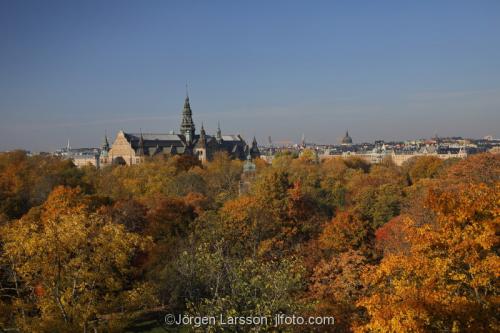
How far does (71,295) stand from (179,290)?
678cm

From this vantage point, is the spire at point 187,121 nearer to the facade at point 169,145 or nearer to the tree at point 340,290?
the facade at point 169,145

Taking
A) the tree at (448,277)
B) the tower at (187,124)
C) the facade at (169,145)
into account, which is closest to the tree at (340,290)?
the tree at (448,277)

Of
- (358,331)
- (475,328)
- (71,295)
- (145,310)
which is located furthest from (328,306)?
(145,310)

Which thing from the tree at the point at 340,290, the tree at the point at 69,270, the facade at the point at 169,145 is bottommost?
the tree at the point at 340,290

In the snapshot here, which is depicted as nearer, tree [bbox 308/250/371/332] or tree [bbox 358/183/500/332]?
tree [bbox 358/183/500/332]

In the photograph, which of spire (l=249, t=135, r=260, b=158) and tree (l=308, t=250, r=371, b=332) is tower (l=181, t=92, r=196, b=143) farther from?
tree (l=308, t=250, r=371, b=332)

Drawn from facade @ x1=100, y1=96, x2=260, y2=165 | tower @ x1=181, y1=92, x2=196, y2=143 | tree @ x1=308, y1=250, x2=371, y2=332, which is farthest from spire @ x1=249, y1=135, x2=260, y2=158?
tree @ x1=308, y1=250, x2=371, y2=332

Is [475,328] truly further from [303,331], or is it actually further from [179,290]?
[179,290]

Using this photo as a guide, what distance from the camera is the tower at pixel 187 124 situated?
119125 mm

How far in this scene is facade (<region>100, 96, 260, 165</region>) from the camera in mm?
109000

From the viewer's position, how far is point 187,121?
12219 centimetres

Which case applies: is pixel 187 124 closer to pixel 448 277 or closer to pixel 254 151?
pixel 254 151

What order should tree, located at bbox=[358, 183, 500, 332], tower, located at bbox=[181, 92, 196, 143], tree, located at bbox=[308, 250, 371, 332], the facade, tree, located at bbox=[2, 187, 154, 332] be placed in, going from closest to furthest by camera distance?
1. tree, located at bbox=[358, 183, 500, 332]
2. tree, located at bbox=[308, 250, 371, 332]
3. tree, located at bbox=[2, 187, 154, 332]
4. the facade
5. tower, located at bbox=[181, 92, 196, 143]

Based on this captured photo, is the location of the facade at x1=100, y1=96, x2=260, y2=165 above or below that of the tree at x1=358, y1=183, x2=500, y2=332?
above
